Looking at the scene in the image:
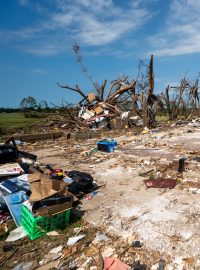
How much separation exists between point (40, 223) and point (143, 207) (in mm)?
1312

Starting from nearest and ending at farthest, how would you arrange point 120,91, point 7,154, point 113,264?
point 113,264 → point 7,154 → point 120,91

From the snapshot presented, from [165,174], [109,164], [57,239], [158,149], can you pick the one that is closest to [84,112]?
[158,149]

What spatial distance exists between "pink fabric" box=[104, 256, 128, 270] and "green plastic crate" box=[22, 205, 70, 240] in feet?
2.58

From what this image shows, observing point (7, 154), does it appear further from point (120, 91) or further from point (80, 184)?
point (120, 91)

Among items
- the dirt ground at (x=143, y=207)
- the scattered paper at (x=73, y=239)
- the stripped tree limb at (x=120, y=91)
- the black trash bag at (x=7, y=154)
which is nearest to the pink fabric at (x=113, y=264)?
the dirt ground at (x=143, y=207)

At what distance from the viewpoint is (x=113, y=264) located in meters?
2.36

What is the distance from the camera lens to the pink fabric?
91.1 inches

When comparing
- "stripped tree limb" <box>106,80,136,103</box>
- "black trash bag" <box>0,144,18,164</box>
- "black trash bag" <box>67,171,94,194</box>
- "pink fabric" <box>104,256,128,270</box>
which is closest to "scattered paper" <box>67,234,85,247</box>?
"pink fabric" <box>104,256,128,270</box>

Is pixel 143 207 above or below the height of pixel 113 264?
above

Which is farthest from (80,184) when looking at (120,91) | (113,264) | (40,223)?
(120,91)

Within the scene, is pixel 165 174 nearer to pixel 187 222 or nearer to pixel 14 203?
pixel 187 222

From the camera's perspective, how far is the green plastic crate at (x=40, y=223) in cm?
280

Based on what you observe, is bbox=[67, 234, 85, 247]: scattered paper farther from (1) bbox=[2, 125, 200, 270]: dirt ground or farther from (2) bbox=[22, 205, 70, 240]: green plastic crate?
(2) bbox=[22, 205, 70, 240]: green plastic crate

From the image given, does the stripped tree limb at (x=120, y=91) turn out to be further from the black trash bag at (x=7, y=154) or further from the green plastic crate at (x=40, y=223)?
the green plastic crate at (x=40, y=223)
